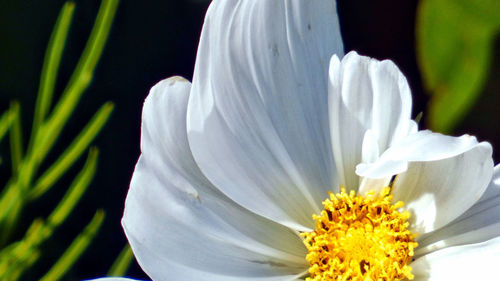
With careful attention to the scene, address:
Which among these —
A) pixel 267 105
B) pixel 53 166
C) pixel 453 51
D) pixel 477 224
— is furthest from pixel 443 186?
pixel 53 166

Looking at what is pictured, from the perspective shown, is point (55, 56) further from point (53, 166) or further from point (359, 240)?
point (359, 240)

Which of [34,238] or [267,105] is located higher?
[267,105]

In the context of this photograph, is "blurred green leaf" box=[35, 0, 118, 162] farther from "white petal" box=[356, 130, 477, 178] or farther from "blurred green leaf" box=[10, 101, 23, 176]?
"white petal" box=[356, 130, 477, 178]

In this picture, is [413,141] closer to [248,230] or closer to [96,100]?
[248,230]

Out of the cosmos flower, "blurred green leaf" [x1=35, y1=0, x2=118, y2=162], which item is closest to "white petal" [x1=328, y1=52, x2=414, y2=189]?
the cosmos flower

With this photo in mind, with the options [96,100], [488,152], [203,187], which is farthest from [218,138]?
[96,100]

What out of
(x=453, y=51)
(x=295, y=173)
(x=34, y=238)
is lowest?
(x=34, y=238)

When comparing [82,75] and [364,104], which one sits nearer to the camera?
[364,104]
